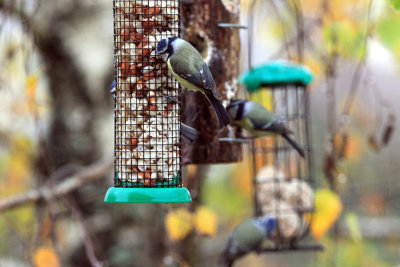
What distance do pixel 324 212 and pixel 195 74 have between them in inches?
75.4

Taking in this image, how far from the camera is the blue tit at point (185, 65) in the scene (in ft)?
9.96

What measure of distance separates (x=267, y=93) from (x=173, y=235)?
5.28ft

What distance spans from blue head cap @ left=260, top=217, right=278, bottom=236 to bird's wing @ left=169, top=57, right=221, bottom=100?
144 cm

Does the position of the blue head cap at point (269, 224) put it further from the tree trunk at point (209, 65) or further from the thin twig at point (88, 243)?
the thin twig at point (88, 243)

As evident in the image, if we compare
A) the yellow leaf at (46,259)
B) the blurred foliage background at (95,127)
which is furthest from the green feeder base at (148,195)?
the yellow leaf at (46,259)

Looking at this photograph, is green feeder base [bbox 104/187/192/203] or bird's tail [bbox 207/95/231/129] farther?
bird's tail [bbox 207/95/231/129]

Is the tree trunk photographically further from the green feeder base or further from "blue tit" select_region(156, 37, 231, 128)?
the green feeder base

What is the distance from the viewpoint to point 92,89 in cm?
557

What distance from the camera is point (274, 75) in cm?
438

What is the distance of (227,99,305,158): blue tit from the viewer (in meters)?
3.85

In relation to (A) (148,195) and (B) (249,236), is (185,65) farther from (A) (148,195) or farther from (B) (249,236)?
(B) (249,236)

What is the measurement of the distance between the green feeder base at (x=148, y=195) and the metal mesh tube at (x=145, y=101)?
15 centimetres

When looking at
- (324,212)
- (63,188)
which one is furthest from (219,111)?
(63,188)

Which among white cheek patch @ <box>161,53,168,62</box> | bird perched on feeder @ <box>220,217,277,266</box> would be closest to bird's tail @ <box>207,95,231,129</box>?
white cheek patch @ <box>161,53,168,62</box>
